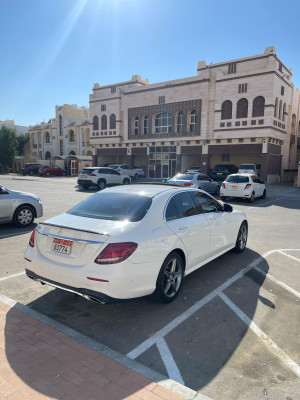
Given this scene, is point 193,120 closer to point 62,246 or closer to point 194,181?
point 194,181

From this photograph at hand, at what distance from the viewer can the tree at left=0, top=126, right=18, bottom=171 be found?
51.6m

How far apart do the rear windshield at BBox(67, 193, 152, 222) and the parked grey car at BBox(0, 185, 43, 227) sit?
15.2 ft

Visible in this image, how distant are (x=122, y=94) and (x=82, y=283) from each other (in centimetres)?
3785

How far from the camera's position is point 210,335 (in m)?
3.49

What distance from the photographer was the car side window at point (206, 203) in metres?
5.22

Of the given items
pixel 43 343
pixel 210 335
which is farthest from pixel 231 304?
pixel 43 343

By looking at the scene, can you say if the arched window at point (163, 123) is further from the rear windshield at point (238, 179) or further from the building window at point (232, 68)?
the rear windshield at point (238, 179)

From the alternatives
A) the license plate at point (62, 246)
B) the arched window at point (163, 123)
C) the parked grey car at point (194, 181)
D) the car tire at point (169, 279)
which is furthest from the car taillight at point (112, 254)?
the arched window at point (163, 123)

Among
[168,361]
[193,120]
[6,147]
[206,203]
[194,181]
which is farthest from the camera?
[6,147]

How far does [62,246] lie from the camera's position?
12.3ft

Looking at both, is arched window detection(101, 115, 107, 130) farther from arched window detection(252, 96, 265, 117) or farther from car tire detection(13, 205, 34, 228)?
car tire detection(13, 205, 34, 228)

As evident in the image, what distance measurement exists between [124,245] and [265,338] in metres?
1.95

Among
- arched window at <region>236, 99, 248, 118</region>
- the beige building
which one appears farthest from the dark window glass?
arched window at <region>236, 99, 248, 118</region>

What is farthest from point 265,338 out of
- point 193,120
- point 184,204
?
point 193,120
